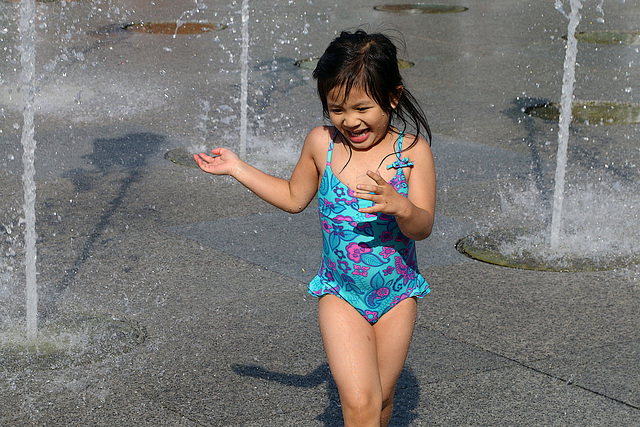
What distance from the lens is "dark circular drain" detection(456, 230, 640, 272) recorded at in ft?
16.7

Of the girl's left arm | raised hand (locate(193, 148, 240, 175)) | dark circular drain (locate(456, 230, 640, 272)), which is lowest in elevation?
dark circular drain (locate(456, 230, 640, 272))

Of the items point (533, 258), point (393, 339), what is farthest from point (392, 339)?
point (533, 258)

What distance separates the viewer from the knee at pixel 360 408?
2.73 meters

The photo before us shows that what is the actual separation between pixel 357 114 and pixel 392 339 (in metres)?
0.69

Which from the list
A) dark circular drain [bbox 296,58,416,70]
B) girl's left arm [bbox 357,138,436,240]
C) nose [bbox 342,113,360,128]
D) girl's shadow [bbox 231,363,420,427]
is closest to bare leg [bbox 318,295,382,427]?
girl's left arm [bbox 357,138,436,240]

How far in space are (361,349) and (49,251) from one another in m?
2.94

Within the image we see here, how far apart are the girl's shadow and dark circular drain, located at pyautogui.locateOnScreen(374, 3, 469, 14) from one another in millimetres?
12143

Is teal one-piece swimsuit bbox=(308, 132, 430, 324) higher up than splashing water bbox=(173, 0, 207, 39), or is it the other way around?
teal one-piece swimsuit bbox=(308, 132, 430, 324)

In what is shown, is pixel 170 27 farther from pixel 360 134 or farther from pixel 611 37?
pixel 360 134

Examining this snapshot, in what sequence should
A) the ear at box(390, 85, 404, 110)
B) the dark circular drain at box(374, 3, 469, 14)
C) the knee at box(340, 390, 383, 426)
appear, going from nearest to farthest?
the knee at box(340, 390, 383, 426) → the ear at box(390, 85, 404, 110) → the dark circular drain at box(374, 3, 469, 14)

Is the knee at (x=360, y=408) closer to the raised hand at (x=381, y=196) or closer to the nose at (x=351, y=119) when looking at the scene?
the raised hand at (x=381, y=196)

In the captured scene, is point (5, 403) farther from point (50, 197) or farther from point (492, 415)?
point (50, 197)

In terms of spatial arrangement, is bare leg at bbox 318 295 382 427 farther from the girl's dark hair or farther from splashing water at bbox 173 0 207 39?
splashing water at bbox 173 0 207 39

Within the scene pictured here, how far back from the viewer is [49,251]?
5250mm
